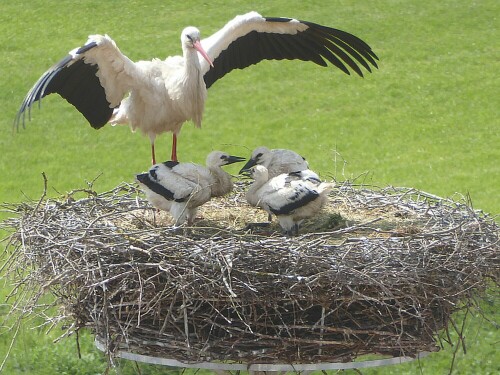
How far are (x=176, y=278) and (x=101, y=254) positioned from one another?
0.46 m

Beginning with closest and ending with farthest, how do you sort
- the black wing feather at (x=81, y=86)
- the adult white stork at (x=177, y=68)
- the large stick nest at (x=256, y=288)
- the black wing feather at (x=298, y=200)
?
the large stick nest at (x=256, y=288) < the black wing feather at (x=298, y=200) < the black wing feather at (x=81, y=86) < the adult white stork at (x=177, y=68)

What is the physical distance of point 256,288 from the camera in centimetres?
477

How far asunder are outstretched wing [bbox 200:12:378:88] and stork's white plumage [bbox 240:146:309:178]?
2.73ft

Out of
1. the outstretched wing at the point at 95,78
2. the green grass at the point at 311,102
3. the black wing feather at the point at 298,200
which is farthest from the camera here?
the green grass at the point at 311,102

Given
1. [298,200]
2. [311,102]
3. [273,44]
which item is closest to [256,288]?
[298,200]

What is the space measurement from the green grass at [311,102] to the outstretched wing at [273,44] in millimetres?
4464

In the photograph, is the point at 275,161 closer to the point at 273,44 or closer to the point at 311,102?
the point at 273,44

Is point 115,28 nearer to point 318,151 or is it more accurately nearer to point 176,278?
point 318,151

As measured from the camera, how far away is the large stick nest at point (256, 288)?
4.78 m

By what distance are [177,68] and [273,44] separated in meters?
0.76

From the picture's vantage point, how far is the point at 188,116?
6.80m

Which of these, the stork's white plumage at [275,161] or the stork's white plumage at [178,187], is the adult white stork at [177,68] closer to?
the stork's white plumage at [275,161]

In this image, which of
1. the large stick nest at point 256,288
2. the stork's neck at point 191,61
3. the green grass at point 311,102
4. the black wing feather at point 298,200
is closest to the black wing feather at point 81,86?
the stork's neck at point 191,61

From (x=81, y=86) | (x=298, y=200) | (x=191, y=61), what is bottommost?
(x=298, y=200)
